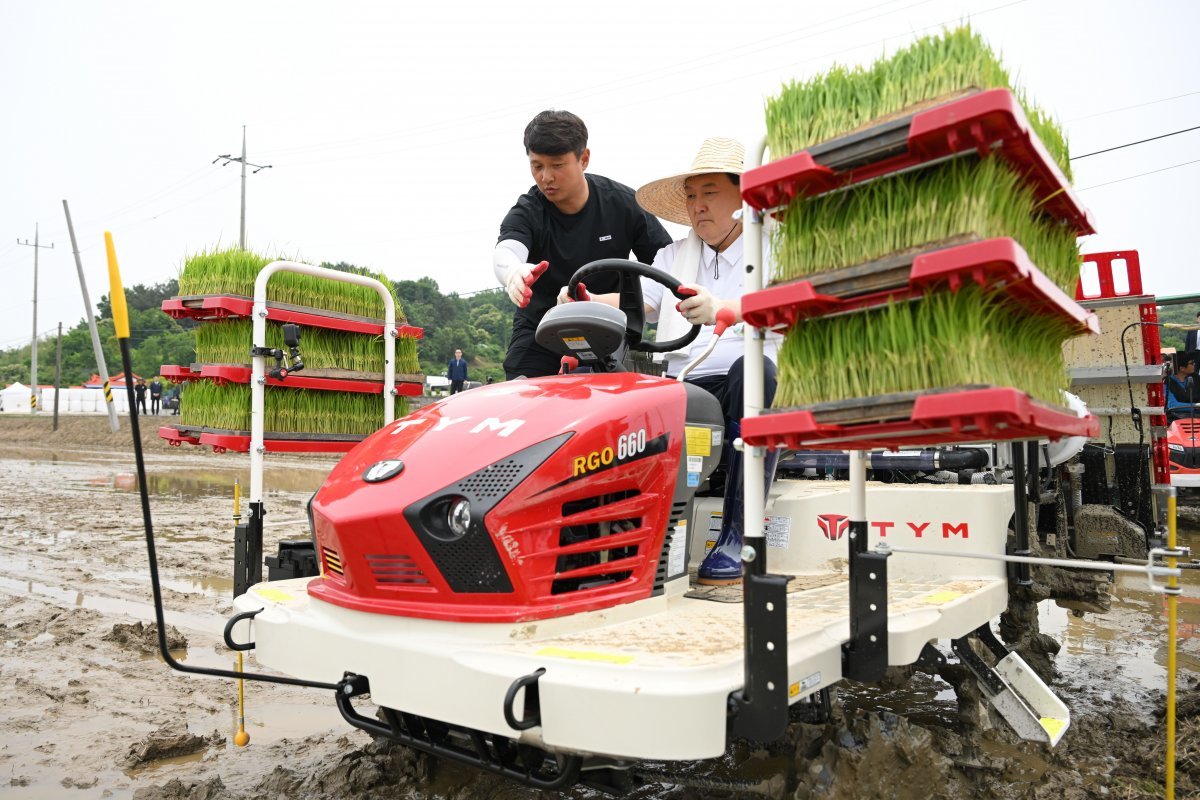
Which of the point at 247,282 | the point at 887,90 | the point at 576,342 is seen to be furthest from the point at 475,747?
the point at 247,282

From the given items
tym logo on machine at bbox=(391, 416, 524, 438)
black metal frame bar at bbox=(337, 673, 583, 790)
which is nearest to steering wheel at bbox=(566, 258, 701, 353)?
tym logo on machine at bbox=(391, 416, 524, 438)

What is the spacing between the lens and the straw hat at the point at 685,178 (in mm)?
3467

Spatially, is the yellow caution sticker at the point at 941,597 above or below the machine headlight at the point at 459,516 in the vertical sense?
below

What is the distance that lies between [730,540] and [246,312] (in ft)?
8.20

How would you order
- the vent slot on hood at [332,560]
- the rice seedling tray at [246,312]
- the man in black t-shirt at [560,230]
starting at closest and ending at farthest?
the vent slot on hood at [332,560] < the man in black t-shirt at [560,230] < the rice seedling tray at [246,312]

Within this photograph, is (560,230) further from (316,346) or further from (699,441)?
(699,441)

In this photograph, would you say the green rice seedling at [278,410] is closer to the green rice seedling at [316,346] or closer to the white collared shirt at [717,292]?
the green rice seedling at [316,346]

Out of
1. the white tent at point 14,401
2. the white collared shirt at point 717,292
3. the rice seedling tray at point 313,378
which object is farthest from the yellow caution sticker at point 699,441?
the white tent at point 14,401

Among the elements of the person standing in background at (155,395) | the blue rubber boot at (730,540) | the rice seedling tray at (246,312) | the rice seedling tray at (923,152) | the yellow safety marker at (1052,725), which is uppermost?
the person standing in background at (155,395)

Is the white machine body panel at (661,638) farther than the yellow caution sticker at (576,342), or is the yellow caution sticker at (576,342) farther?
the yellow caution sticker at (576,342)

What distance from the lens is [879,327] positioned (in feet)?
6.22

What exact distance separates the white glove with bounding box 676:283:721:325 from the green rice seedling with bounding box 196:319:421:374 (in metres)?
2.23

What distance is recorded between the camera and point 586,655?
2.00 meters

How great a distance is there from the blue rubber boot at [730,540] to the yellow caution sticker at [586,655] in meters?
1.03
